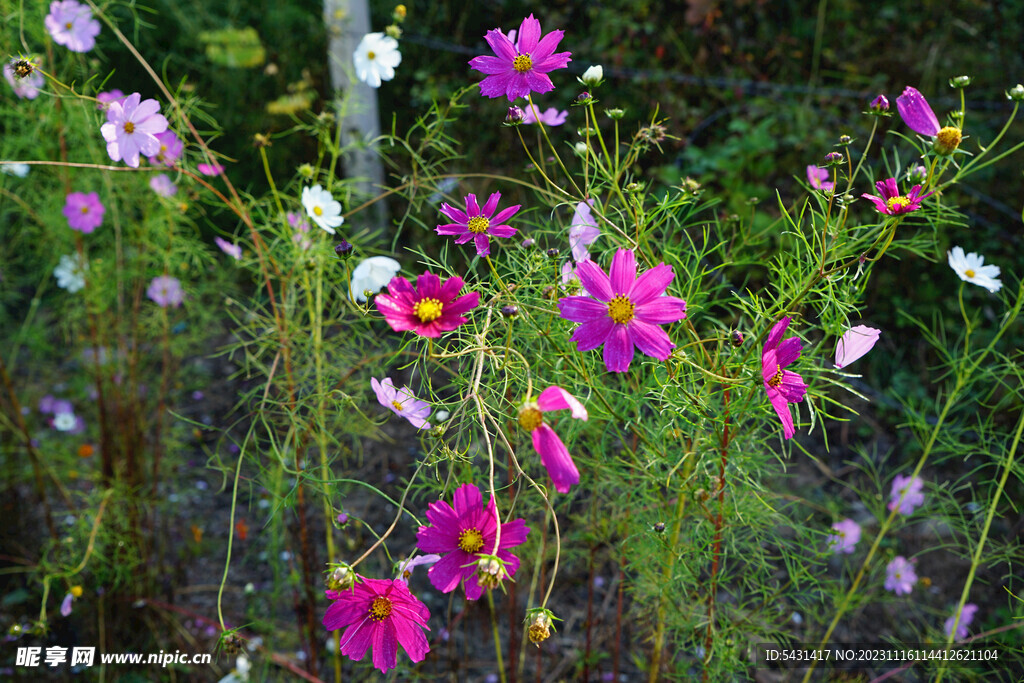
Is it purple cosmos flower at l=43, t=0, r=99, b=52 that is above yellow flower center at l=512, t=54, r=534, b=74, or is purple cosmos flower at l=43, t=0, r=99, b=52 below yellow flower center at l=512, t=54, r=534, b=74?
above

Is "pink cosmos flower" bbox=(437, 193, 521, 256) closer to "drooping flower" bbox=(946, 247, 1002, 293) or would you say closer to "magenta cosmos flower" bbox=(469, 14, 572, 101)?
"magenta cosmos flower" bbox=(469, 14, 572, 101)

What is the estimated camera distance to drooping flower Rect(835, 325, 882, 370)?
79 cm

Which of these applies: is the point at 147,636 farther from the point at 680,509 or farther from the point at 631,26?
the point at 631,26

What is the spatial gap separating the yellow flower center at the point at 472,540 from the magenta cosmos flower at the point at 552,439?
0.14m

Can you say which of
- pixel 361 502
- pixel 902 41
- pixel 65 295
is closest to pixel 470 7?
pixel 902 41

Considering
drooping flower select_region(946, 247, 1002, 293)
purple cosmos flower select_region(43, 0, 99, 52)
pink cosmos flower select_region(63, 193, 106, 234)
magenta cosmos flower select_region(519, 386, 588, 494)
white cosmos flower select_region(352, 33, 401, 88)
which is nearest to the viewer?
magenta cosmos flower select_region(519, 386, 588, 494)

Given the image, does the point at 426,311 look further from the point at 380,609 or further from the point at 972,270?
the point at 972,270

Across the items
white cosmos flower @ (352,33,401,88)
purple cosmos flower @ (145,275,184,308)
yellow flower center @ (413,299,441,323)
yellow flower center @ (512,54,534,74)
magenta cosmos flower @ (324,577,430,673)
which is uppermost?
white cosmos flower @ (352,33,401,88)

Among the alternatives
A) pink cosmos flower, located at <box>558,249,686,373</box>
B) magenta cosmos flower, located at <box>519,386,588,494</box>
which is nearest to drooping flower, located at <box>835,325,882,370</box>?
pink cosmos flower, located at <box>558,249,686,373</box>

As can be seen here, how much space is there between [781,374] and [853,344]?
0.35ft

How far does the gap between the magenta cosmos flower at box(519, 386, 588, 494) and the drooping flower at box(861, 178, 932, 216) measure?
0.37 m

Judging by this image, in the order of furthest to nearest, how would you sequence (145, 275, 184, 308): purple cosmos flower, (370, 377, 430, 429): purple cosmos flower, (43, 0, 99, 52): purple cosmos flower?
(145, 275, 184, 308): purple cosmos flower < (43, 0, 99, 52): purple cosmos flower < (370, 377, 430, 429): purple cosmos flower

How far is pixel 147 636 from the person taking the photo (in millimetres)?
1535

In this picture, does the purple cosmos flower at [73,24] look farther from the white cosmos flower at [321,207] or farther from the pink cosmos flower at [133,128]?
the white cosmos flower at [321,207]
